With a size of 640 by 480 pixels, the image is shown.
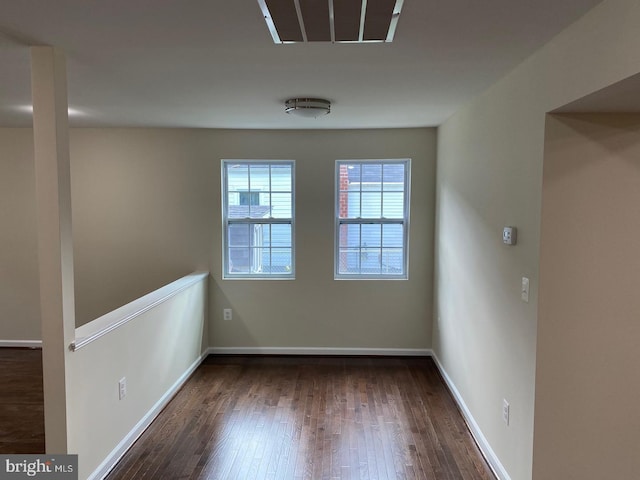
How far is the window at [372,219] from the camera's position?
4.38 meters

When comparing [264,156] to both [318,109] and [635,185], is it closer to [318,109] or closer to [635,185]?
[318,109]

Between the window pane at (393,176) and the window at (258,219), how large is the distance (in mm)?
1002

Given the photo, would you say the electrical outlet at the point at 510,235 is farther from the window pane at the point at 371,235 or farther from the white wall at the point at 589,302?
the window pane at the point at 371,235

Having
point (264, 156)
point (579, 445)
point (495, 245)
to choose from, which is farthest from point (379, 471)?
point (264, 156)

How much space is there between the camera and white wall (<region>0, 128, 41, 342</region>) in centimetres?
436

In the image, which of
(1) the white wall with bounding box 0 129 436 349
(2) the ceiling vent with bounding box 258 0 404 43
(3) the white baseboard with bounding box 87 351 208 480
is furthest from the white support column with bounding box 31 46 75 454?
(1) the white wall with bounding box 0 129 436 349

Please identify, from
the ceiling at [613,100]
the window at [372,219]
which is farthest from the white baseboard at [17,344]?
the ceiling at [613,100]

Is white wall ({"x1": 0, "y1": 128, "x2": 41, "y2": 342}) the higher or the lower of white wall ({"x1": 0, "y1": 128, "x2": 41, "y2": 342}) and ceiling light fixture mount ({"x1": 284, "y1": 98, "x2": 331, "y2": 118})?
the lower

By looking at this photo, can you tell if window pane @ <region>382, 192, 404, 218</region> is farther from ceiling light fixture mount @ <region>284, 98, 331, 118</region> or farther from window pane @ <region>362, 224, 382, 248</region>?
ceiling light fixture mount @ <region>284, 98, 331, 118</region>

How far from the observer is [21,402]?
327 centimetres

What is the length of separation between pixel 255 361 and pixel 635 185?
11.8ft

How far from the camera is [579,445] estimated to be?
6.58 feet

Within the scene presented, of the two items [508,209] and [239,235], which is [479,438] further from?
[239,235]

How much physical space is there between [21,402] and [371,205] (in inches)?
141
